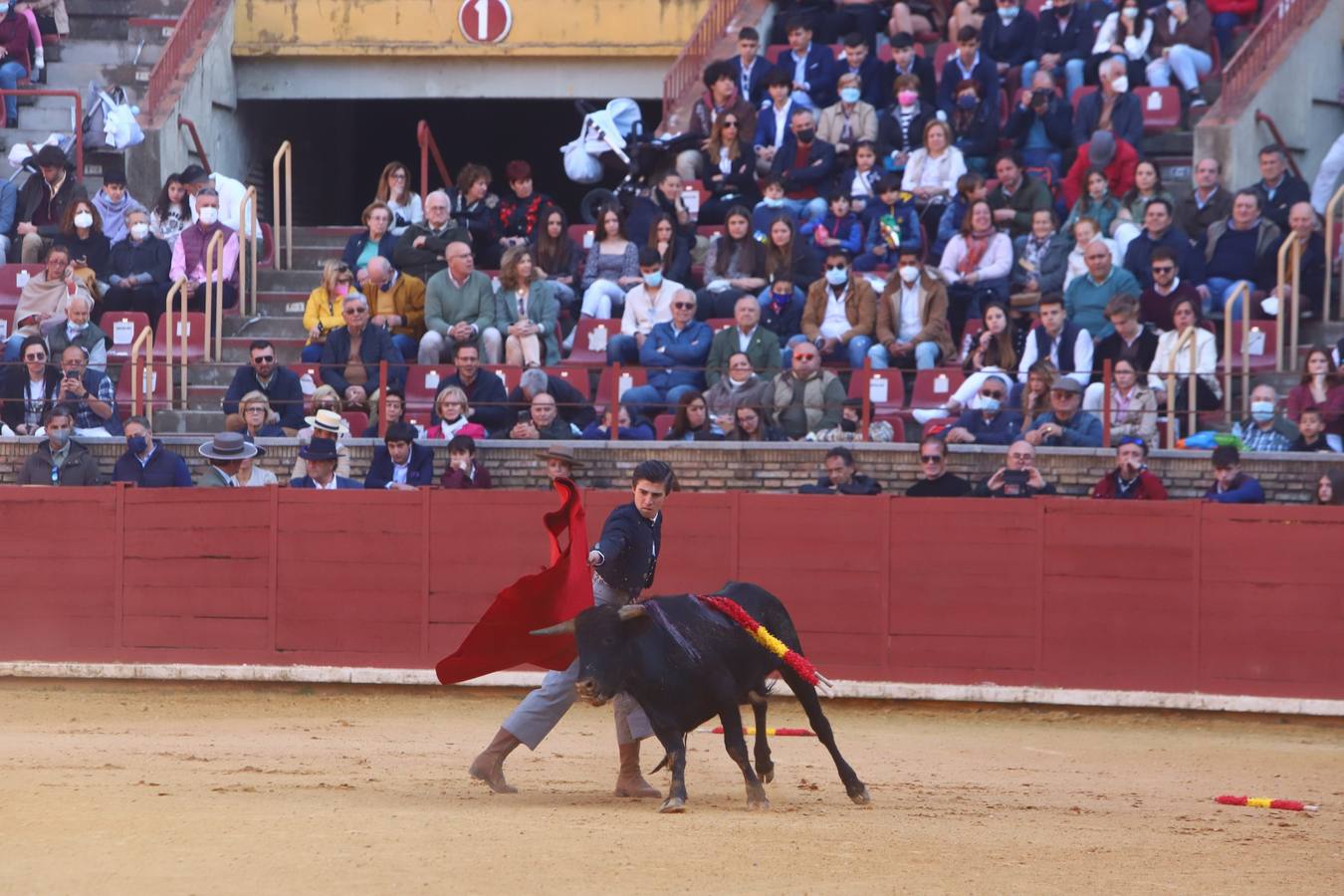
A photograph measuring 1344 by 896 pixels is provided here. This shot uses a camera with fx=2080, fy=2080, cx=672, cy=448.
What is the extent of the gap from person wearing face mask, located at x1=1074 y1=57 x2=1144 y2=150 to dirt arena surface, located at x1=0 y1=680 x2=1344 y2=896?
512 cm

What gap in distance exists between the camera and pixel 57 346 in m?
15.8

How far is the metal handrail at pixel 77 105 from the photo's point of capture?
60.6ft

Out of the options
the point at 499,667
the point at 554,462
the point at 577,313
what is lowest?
the point at 499,667

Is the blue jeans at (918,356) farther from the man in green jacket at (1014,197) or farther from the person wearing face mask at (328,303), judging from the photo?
the person wearing face mask at (328,303)

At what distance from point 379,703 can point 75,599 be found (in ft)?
7.81

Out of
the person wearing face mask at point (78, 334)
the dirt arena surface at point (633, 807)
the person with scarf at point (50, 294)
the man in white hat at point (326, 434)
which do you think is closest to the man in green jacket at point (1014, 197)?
the dirt arena surface at point (633, 807)

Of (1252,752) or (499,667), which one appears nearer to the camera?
(499,667)

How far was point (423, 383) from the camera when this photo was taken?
604 inches

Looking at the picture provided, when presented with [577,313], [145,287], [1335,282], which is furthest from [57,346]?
[1335,282]

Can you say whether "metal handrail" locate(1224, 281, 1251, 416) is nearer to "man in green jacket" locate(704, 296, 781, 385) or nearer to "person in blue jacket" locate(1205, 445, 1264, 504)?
"person in blue jacket" locate(1205, 445, 1264, 504)

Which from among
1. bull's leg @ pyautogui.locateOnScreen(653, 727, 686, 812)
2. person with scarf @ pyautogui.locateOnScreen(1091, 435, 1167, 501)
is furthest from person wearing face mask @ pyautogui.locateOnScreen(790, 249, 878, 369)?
bull's leg @ pyautogui.locateOnScreen(653, 727, 686, 812)

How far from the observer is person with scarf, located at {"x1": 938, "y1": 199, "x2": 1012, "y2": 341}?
1516 centimetres

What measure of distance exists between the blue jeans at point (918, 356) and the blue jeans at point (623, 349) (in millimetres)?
1729

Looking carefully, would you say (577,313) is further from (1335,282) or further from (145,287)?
(1335,282)
